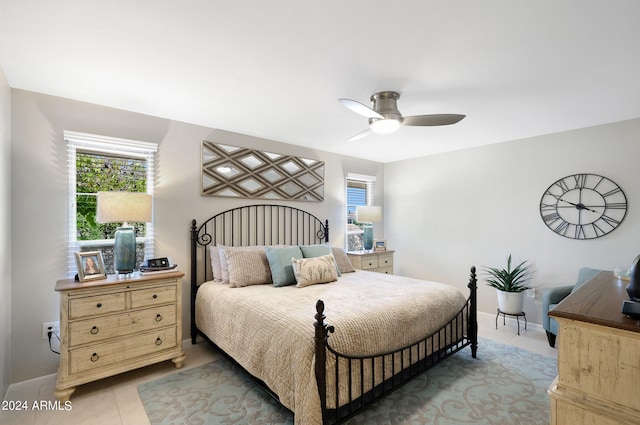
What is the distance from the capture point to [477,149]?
4309mm

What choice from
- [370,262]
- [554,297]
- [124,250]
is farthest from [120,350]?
[554,297]

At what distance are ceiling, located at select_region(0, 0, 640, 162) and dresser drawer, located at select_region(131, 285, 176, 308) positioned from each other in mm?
1686

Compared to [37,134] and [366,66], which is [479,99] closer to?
[366,66]

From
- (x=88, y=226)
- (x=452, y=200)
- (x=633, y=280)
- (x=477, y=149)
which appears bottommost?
(x=633, y=280)

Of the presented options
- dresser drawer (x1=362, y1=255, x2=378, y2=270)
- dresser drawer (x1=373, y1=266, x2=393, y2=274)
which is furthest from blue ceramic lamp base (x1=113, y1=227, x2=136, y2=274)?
dresser drawer (x1=373, y1=266, x2=393, y2=274)

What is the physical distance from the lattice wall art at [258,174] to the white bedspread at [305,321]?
1.16 meters

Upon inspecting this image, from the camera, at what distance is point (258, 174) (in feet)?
12.5

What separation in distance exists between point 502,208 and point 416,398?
2.94 meters

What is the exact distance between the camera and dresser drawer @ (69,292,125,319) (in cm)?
223

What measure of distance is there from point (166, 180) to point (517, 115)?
369 cm

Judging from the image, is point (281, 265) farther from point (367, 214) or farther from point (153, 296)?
point (367, 214)

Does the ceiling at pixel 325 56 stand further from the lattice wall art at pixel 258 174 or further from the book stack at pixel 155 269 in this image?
the book stack at pixel 155 269

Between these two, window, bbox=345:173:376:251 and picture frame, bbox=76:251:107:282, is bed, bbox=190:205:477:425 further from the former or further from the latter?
window, bbox=345:173:376:251

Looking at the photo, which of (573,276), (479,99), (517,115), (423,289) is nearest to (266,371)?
(423,289)
